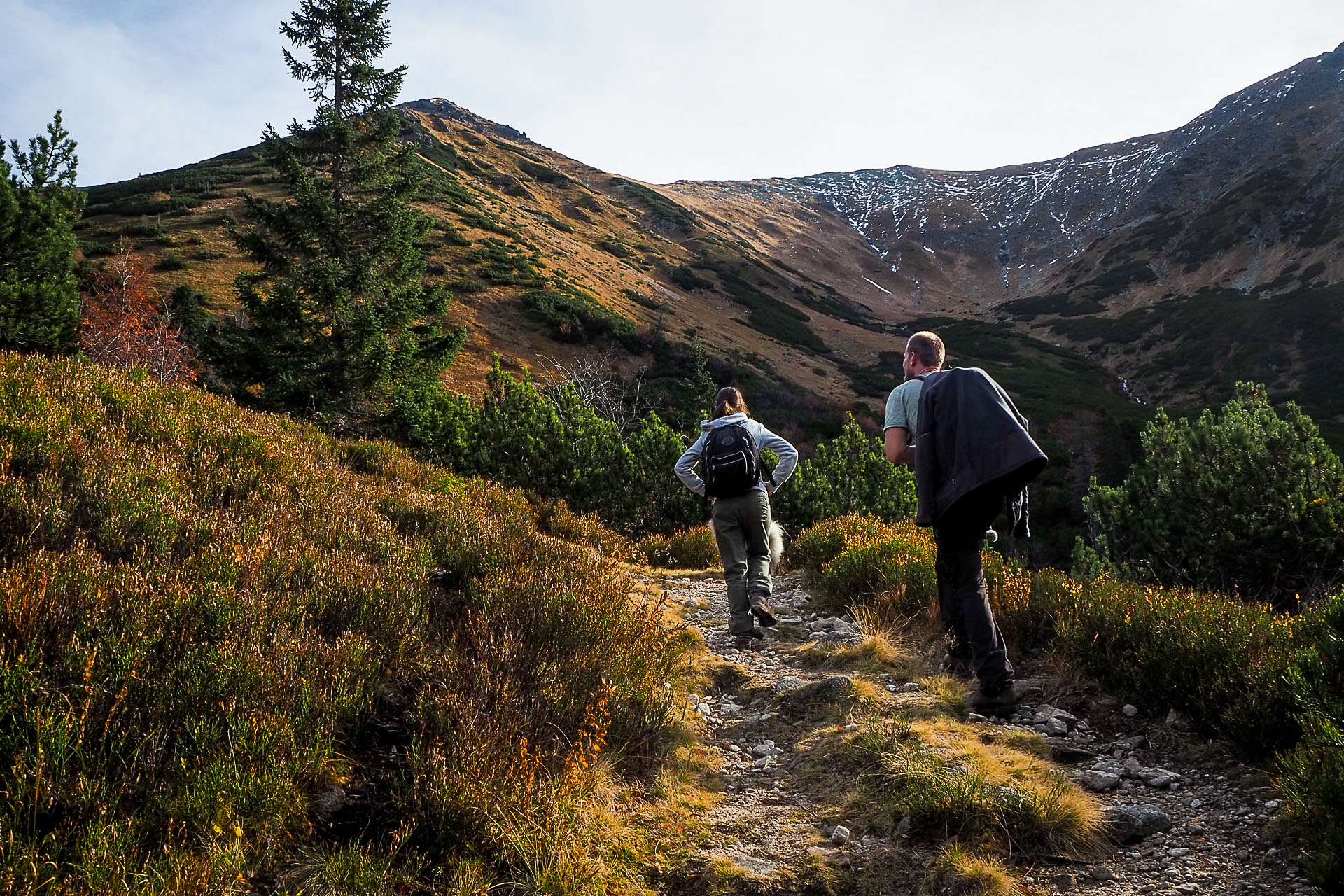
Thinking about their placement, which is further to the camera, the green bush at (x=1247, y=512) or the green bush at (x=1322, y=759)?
the green bush at (x=1247, y=512)

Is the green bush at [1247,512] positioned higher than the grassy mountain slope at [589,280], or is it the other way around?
the grassy mountain slope at [589,280]

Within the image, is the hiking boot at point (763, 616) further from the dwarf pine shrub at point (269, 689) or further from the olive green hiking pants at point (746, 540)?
the dwarf pine shrub at point (269, 689)

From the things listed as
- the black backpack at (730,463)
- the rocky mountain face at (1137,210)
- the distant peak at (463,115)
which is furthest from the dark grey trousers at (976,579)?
the distant peak at (463,115)

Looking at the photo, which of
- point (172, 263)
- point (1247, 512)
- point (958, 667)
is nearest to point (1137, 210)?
point (1247, 512)

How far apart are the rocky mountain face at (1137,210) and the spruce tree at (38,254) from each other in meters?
82.9

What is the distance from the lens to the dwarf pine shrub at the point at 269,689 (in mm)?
1898

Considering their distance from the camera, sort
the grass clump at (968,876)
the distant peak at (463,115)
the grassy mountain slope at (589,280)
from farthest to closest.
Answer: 1. the distant peak at (463,115)
2. the grassy mountain slope at (589,280)
3. the grass clump at (968,876)

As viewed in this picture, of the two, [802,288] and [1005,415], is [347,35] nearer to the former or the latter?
[1005,415]

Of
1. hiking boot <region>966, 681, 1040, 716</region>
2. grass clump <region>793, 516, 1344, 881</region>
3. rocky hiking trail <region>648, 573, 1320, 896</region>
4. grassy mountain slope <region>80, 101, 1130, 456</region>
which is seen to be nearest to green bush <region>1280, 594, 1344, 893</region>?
grass clump <region>793, 516, 1344, 881</region>

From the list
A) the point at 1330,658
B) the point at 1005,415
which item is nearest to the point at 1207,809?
the point at 1330,658

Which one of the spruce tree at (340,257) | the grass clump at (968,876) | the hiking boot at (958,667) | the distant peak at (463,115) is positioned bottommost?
the hiking boot at (958,667)

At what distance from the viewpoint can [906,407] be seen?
410 cm

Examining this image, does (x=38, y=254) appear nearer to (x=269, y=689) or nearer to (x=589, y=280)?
(x=269, y=689)

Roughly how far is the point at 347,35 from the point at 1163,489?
759 inches
